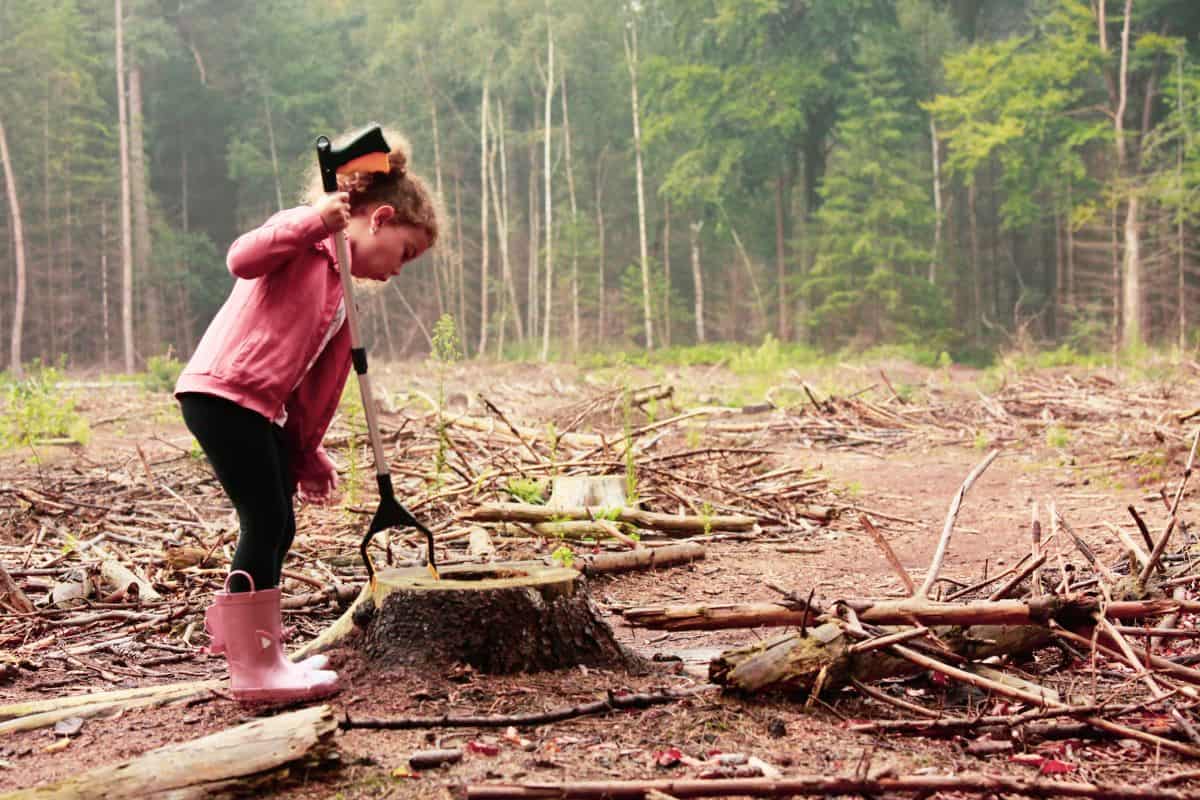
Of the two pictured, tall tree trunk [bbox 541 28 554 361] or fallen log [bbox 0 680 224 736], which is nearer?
fallen log [bbox 0 680 224 736]

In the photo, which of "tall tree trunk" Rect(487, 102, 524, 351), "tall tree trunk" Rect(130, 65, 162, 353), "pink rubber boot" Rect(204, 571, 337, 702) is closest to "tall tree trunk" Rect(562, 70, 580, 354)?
"tall tree trunk" Rect(487, 102, 524, 351)

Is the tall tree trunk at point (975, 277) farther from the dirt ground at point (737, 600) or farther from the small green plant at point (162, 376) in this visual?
the small green plant at point (162, 376)

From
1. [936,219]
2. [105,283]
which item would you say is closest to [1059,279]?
[936,219]

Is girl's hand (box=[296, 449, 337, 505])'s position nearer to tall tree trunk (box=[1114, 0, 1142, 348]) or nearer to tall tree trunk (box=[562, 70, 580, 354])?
tall tree trunk (box=[1114, 0, 1142, 348])

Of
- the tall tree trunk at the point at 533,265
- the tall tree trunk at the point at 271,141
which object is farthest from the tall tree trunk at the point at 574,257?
the tall tree trunk at the point at 271,141

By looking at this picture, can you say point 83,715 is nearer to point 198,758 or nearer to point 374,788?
point 198,758

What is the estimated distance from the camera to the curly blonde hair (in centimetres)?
314

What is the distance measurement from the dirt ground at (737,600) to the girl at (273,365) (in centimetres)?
22

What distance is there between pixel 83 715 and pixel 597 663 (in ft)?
4.96

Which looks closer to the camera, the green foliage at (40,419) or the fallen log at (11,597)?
the fallen log at (11,597)

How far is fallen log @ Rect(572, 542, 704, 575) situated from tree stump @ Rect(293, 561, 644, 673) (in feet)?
6.64

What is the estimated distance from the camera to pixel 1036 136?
2772 cm

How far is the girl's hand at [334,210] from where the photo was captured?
289cm

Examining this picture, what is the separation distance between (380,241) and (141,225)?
31678mm
